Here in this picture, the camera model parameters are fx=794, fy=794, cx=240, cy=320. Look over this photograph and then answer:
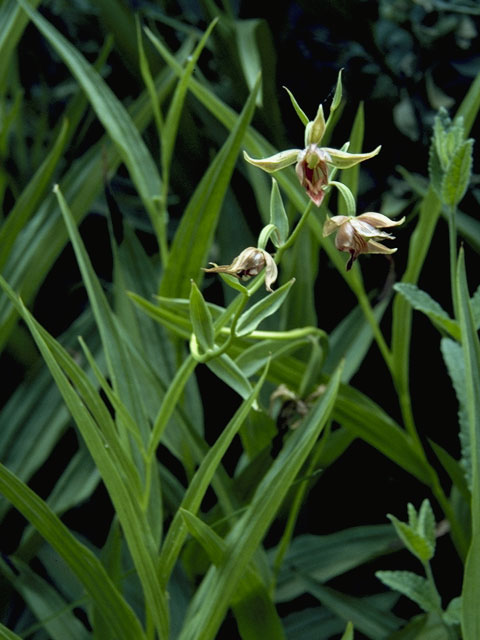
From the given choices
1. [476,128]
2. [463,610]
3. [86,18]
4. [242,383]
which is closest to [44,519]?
[242,383]

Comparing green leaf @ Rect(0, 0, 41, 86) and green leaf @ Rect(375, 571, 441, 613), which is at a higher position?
green leaf @ Rect(0, 0, 41, 86)

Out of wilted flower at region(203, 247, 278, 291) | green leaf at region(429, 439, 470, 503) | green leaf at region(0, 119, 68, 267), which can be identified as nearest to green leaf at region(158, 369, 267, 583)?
wilted flower at region(203, 247, 278, 291)

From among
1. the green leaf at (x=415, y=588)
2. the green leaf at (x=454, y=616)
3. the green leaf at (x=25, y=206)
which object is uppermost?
the green leaf at (x=25, y=206)

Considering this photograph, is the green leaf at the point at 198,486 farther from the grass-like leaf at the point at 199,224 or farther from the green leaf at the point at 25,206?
the green leaf at the point at 25,206

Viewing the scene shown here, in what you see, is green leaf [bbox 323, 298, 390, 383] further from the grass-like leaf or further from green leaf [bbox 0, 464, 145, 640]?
green leaf [bbox 0, 464, 145, 640]

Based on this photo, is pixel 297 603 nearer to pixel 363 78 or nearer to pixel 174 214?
pixel 174 214

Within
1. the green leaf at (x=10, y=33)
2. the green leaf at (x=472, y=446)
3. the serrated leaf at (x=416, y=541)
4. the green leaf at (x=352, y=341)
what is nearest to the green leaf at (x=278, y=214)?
the green leaf at (x=472, y=446)
